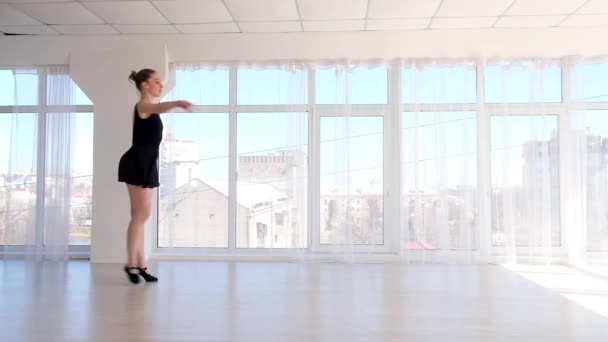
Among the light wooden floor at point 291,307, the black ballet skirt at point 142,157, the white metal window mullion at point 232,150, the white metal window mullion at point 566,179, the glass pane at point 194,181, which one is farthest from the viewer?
the white metal window mullion at point 232,150

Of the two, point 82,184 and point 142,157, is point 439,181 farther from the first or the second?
point 82,184

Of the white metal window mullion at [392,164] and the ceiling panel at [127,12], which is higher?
the ceiling panel at [127,12]

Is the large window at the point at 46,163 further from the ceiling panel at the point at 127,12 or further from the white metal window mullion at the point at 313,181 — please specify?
the white metal window mullion at the point at 313,181

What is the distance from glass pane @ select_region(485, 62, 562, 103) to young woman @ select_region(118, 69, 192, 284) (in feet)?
11.1

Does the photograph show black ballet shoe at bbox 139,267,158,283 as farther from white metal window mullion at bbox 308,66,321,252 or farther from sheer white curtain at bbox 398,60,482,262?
sheer white curtain at bbox 398,60,482,262

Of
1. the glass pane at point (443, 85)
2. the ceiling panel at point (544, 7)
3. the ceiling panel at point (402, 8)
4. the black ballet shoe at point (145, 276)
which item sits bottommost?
the black ballet shoe at point (145, 276)

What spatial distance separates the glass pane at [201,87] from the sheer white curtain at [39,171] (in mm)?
1163

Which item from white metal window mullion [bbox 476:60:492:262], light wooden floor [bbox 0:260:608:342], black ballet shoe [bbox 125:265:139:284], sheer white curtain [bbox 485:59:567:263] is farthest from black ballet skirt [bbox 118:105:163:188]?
sheer white curtain [bbox 485:59:567:263]

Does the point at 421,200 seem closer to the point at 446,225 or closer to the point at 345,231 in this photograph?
the point at 446,225

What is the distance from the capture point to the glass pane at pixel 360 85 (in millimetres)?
4984

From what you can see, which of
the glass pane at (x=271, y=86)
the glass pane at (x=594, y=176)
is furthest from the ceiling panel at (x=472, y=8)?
the glass pane at (x=271, y=86)

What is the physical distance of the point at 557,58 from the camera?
477cm

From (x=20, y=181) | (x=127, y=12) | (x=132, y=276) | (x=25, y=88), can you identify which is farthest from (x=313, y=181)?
(x=25, y=88)

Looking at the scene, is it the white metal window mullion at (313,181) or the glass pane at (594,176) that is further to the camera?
the white metal window mullion at (313,181)
